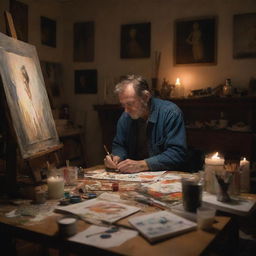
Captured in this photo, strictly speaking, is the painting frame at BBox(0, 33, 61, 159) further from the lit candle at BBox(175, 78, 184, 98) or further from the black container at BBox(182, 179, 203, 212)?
the lit candle at BBox(175, 78, 184, 98)

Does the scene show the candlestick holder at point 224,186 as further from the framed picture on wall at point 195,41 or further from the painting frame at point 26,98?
the framed picture on wall at point 195,41

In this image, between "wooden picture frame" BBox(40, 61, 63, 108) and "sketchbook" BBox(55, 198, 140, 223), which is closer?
"sketchbook" BBox(55, 198, 140, 223)

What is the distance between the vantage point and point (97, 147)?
496cm

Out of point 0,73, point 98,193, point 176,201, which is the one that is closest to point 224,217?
point 176,201

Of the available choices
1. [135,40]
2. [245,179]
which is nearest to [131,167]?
[245,179]

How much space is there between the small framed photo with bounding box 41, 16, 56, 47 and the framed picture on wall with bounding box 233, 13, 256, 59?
8.50ft

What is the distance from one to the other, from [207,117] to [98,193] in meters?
2.87

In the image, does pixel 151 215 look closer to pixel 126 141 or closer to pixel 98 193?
pixel 98 193

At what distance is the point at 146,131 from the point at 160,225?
154 cm

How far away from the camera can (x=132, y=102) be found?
2607 millimetres

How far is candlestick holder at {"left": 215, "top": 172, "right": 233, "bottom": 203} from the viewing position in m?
1.40

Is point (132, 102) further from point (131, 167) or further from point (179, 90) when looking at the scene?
point (179, 90)

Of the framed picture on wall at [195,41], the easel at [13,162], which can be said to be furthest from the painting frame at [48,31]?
the easel at [13,162]

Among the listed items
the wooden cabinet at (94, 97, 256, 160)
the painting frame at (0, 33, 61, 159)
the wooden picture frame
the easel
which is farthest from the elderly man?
the wooden picture frame
